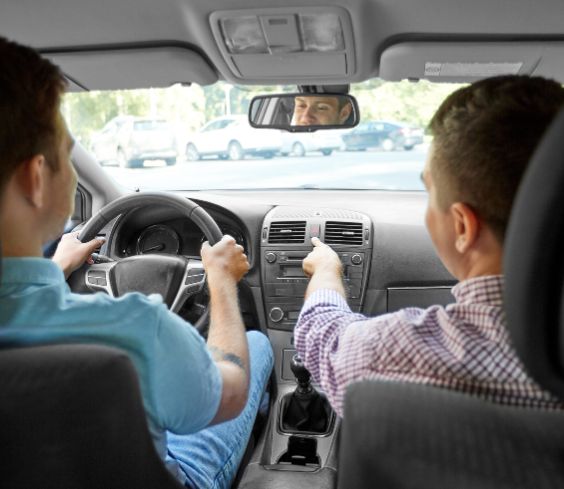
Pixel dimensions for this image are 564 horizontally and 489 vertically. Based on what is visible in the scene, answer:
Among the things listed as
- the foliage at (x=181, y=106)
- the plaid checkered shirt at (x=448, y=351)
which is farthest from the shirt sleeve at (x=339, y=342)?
the foliage at (x=181, y=106)

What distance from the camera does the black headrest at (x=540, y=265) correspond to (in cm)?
100

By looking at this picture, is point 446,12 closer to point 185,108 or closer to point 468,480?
point 468,480

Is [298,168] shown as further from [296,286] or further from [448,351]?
[448,351]

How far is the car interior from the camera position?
1.11 meters

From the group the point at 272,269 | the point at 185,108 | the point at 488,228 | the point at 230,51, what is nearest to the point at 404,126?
the point at 185,108

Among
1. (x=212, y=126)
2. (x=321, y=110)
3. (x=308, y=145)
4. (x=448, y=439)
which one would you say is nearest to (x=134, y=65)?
(x=321, y=110)

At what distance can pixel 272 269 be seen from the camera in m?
3.34

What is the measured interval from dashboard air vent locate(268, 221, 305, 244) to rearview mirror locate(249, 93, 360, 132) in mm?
474

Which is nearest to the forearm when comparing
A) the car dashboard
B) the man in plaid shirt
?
the man in plaid shirt

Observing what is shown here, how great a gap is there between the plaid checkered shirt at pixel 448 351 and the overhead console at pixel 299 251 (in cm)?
181

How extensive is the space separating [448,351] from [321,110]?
6.63 feet

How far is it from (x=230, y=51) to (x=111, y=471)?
1.71 m

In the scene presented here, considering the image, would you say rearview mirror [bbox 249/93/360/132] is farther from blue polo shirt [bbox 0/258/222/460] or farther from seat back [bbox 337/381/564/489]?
seat back [bbox 337/381/564/489]

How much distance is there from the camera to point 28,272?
1.33 m
